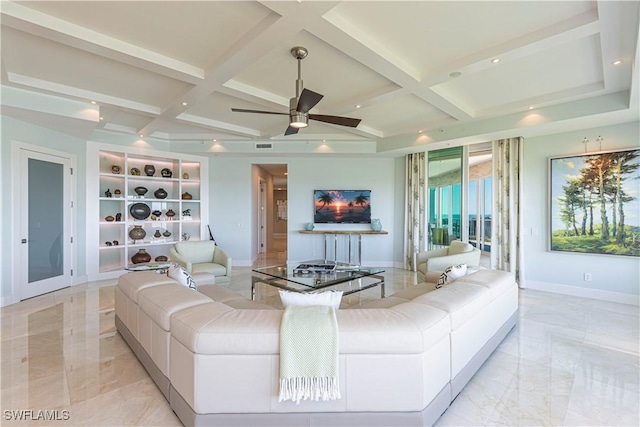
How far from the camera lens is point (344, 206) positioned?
7.62m

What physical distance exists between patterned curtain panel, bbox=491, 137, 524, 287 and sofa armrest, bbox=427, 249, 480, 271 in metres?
1.60

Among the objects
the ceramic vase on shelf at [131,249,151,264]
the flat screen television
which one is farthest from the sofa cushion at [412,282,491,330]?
the ceramic vase on shelf at [131,249,151,264]

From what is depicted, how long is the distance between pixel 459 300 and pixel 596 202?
4.29 meters

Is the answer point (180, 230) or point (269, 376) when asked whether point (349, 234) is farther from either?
point (269, 376)

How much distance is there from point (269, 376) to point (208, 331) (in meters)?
0.43

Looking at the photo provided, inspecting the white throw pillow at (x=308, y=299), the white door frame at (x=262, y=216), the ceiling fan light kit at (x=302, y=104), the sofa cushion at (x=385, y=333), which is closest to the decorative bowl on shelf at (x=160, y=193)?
the white door frame at (x=262, y=216)

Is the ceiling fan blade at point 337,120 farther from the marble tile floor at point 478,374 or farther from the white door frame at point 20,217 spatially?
the white door frame at point 20,217

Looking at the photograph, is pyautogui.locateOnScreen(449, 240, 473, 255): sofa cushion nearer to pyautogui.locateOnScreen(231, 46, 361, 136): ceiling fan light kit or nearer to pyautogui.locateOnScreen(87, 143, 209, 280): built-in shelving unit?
pyautogui.locateOnScreen(231, 46, 361, 136): ceiling fan light kit

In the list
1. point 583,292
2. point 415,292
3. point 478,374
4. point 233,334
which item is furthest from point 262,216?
point 233,334

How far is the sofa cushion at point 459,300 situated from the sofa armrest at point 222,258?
3.65 metres

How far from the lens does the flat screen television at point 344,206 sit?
7.61 metres

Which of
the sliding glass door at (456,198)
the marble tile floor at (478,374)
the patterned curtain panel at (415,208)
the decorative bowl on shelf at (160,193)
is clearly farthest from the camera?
the patterned curtain panel at (415,208)

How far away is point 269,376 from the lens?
5.66 feet

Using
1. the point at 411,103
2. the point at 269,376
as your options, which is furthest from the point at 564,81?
the point at 269,376
